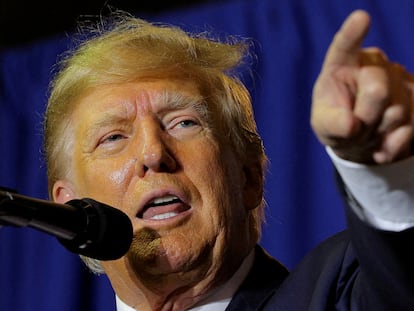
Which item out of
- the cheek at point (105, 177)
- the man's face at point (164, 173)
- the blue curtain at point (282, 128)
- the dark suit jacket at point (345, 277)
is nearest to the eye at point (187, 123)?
the man's face at point (164, 173)

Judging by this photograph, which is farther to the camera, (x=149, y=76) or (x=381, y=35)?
(x=381, y=35)

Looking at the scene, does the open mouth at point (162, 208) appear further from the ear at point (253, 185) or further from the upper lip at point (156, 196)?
the ear at point (253, 185)

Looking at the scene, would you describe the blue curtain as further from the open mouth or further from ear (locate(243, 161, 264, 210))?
the open mouth

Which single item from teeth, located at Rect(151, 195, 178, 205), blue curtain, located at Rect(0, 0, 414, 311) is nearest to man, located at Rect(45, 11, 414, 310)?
teeth, located at Rect(151, 195, 178, 205)

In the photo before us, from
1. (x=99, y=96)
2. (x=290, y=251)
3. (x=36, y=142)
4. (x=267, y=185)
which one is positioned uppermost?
(x=99, y=96)

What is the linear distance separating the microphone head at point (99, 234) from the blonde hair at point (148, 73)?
0.43m

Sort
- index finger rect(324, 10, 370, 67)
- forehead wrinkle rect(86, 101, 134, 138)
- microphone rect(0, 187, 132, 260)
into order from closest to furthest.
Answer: index finger rect(324, 10, 370, 67), microphone rect(0, 187, 132, 260), forehead wrinkle rect(86, 101, 134, 138)

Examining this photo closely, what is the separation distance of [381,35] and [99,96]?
0.68m

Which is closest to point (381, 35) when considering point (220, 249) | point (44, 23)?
point (220, 249)

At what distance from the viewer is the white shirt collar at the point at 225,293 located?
122 cm

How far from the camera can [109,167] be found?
1.25 m

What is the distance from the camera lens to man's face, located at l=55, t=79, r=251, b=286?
118cm

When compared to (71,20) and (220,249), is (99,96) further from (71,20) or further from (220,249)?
(71,20)

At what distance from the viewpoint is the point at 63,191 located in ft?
4.60
